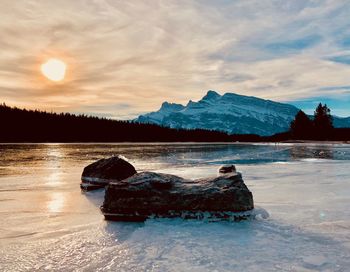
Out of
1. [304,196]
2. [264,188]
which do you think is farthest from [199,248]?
[264,188]

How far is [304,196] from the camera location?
421 inches

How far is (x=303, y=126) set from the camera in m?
121

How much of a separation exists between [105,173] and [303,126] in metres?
118

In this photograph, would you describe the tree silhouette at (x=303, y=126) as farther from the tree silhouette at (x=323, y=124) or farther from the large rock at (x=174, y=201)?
the large rock at (x=174, y=201)

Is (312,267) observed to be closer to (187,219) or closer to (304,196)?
(187,219)

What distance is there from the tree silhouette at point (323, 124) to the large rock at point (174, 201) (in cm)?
11839

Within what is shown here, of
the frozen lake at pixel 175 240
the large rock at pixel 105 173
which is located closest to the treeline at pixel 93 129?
the large rock at pixel 105 173

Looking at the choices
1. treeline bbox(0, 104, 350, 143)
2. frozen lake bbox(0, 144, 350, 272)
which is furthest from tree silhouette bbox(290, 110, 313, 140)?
frozen lake bbox(0, 144, 350, 272)

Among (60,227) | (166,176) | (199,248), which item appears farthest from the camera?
(166,176)

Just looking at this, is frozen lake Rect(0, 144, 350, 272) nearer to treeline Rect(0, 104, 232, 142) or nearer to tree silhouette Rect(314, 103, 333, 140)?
tree silhouette Rect(314, 103, 333, 140)

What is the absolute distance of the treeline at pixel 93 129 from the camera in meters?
118

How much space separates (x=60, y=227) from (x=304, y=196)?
740 cm

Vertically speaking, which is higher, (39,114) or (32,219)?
(39,114)

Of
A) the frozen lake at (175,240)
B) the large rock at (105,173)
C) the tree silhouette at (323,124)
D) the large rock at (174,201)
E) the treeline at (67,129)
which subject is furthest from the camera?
the treeline at (67,129)
